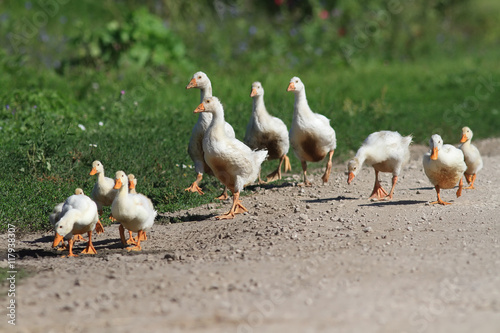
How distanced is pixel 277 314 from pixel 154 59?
10058 millimetres

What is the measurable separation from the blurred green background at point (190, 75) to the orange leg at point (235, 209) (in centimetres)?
76

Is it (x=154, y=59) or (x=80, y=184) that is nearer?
(x=80, y=184)

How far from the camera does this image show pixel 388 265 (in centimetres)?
521

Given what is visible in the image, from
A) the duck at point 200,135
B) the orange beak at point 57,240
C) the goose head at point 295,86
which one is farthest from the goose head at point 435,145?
the orange beak at point 57,240

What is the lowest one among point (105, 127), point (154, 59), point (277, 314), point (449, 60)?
point (277, 314)

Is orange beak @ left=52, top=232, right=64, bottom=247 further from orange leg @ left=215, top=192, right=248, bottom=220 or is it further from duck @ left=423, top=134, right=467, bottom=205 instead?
duck @ left=423, top=134, right=467, bottom=205

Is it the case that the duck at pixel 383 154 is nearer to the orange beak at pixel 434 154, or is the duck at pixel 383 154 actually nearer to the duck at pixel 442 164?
the duck at pixel 442 164

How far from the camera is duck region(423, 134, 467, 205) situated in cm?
707

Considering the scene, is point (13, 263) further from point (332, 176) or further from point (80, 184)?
point (332, 176)

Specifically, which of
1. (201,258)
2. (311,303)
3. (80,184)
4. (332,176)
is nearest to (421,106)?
(332,176)

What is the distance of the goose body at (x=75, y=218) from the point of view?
19.8 feet

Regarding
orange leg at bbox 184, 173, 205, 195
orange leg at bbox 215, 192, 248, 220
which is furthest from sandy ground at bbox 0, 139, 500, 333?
orange leg at bbox 184, 173, 205, 195

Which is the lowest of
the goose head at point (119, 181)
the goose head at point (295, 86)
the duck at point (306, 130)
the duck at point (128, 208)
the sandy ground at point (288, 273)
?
Answer: the sandy ground at point (288, 273)

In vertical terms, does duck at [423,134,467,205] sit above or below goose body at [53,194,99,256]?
above
